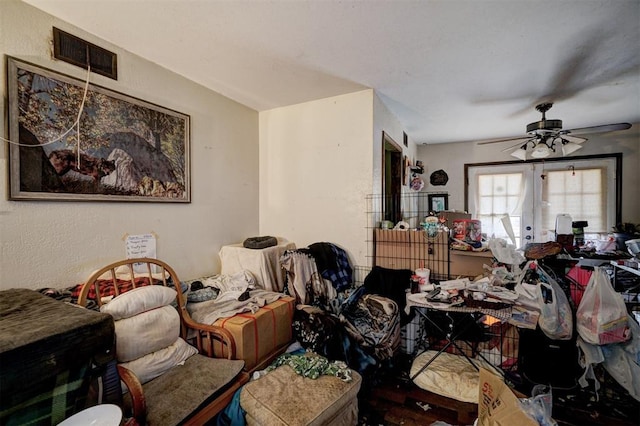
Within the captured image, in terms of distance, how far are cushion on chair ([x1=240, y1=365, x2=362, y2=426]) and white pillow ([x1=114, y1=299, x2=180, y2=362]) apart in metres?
0.57

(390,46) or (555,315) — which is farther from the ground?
(390,46)

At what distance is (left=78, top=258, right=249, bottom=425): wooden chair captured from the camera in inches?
51.6

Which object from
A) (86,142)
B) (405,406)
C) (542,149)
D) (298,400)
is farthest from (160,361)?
(542,149)

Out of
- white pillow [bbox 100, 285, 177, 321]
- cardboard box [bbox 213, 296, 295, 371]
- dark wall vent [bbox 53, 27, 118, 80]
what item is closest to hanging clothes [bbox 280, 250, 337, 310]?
cardboard box [bbox 213, 296, 295, 371]

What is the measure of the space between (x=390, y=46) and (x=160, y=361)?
8.42 ft

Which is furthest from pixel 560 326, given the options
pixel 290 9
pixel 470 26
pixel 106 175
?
pixel 106 175

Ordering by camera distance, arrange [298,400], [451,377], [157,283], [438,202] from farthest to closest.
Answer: [438,202]
[451,377]
[157,283]
[298,400]

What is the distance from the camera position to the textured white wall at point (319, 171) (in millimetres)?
2840

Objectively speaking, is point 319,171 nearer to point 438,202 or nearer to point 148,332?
point 148,332

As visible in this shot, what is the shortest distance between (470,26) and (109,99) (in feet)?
8.27

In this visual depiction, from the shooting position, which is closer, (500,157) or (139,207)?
(139,207)

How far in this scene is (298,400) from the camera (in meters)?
1.47

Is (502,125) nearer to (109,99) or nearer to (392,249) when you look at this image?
(392,249)

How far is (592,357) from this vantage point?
5.77ft
